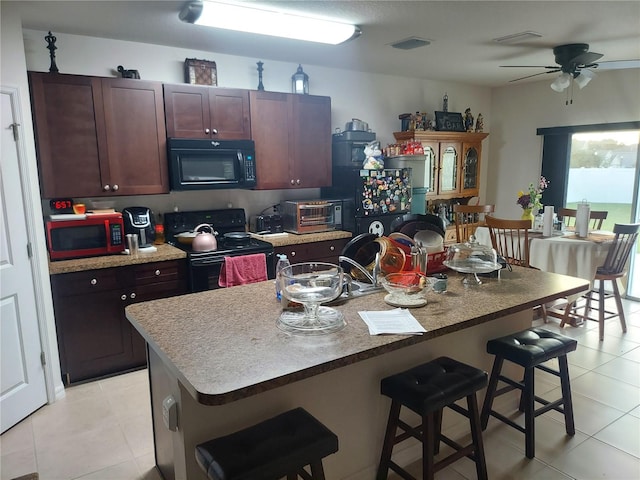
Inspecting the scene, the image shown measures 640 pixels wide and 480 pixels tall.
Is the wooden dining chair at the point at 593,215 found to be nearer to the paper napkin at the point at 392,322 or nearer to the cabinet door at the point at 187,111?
the paper napkin at the point at 392,322

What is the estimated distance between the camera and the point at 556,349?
7.39 ft

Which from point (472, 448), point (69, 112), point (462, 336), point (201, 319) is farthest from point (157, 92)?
point (472, 448)

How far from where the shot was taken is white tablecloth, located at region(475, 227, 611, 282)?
148 inches

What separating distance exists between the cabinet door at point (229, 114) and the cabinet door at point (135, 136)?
42 centimetres

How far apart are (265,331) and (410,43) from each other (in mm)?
2866

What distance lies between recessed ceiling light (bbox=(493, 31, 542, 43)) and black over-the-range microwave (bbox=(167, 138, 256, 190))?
2.20 meters

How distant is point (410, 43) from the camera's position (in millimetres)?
3607

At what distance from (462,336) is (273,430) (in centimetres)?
121

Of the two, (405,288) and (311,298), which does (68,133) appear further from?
(405,288)

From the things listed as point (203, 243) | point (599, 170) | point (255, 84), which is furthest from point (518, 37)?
point (203, 243)

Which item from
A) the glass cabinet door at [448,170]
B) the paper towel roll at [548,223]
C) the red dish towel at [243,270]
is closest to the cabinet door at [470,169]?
the glass cabinet door at [448,170]

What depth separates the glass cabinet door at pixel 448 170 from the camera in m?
5.36

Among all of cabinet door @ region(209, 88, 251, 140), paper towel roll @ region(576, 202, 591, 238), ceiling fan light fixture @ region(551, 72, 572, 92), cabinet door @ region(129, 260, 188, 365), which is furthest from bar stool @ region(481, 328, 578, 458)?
cabinet door @ region(209, 88, 251, 140)

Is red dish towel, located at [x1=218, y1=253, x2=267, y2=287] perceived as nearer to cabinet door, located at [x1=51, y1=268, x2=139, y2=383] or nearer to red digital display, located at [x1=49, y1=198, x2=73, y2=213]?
cabinet door, located at [x1=51, y1=268, x2=139, y2=383]
